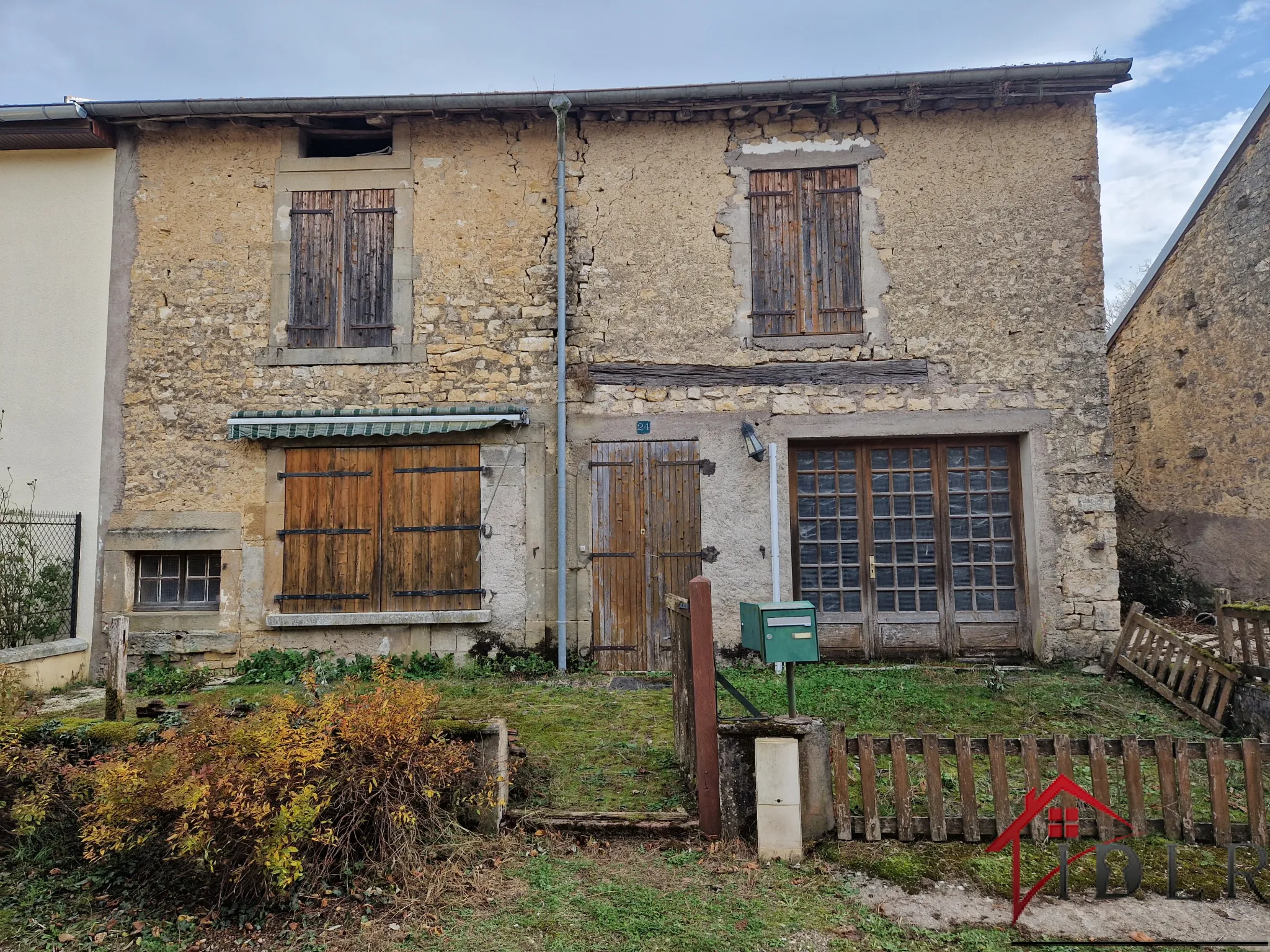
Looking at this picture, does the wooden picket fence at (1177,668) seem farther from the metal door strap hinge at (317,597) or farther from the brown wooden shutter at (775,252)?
the metal door strap hinge at (317,597)

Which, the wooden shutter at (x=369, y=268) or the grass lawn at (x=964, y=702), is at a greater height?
the wooden shutter at (x=369, y=268)

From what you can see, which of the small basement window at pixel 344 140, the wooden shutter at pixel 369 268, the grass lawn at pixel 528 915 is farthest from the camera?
the small basement window at pixel 344 140

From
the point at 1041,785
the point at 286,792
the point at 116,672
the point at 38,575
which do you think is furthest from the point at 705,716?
the point at 38,575

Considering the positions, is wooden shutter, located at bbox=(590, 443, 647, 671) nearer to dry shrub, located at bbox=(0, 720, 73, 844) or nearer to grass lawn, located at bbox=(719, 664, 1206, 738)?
grass lawn, located at bbox=(719, 664, 1206, 738)

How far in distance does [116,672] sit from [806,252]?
21.9ft

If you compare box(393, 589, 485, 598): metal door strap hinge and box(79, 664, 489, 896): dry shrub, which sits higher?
box(393, 589, 485, 598): metal door strap hinge

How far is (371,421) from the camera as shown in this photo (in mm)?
7320

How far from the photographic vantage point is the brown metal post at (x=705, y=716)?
3.63 meters

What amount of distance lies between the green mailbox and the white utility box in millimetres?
519

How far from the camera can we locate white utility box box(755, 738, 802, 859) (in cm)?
349

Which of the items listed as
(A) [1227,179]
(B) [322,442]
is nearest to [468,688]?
(B) [322,442]

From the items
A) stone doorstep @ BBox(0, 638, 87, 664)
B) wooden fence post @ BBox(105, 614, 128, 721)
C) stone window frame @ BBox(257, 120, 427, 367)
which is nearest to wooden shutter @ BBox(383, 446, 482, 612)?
stone window frame @ BBox(257, 120, 427, 367)

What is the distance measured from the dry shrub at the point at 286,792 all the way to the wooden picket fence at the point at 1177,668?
4.93 metres

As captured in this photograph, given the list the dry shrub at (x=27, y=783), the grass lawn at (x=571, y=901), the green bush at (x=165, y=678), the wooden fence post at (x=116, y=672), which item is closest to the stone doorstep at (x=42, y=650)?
the green bush at (x=165, y=678)
